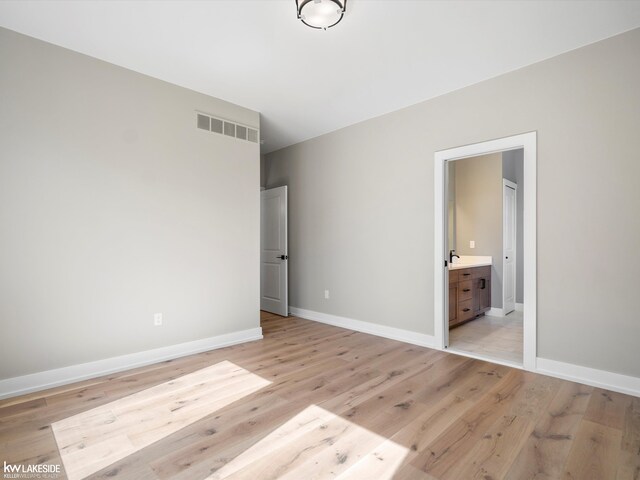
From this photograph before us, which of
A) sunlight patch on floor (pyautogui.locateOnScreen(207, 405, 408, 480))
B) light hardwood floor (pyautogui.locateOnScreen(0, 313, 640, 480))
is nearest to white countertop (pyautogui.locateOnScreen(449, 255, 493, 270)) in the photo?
light hardwood floor (pyautogui.locateOnScreen(0, 313, 640, 480))

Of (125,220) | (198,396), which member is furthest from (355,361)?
(125,220)

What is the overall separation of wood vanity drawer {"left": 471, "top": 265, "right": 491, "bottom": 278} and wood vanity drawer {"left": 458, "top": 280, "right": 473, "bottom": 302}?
0.53 feet

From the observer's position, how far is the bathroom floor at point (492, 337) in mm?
3553

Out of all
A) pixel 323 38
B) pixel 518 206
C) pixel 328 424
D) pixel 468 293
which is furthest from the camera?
pixel 518 206

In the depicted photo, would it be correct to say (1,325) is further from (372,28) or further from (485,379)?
(485,379)

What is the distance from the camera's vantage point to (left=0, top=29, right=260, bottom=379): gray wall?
2.64m

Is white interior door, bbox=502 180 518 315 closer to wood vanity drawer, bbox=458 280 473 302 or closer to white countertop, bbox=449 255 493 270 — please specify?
white countertop, bbox=449 255 493 270

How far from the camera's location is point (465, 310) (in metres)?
4.75

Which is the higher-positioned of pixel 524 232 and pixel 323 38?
pixel 323 38

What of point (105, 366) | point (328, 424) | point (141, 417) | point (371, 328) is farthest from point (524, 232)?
point (105, 366)

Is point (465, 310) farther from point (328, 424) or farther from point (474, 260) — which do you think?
point (328, 424)

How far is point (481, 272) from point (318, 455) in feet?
13.8

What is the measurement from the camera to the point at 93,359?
2.95 meters

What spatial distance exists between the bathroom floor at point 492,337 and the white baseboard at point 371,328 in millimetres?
317
